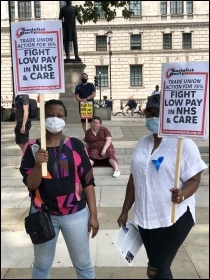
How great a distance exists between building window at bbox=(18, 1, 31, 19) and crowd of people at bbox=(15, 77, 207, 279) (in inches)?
1836

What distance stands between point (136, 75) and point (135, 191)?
52.5 m

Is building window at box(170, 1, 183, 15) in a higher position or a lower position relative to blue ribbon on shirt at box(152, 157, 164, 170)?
higher

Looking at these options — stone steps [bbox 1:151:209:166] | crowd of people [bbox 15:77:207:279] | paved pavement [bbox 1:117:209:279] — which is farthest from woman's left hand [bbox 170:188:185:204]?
stone steps [bbox 1:151:209:166]

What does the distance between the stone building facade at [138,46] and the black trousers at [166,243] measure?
49.8 m

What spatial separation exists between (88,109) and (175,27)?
45.4 m

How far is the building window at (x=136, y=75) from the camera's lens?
179 feet

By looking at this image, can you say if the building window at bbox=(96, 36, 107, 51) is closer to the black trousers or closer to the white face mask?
the white face mask

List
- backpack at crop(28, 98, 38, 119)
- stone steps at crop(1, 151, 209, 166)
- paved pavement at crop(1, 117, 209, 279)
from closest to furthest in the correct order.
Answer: paved pavement at crop(1, 117, 209, 279)
backpack at crop(28, 98, 38, 119)
stone steps at crop(1, 151, 209, 166)

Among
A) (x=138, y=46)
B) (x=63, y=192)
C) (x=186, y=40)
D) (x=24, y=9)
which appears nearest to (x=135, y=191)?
(x=63, y=192)

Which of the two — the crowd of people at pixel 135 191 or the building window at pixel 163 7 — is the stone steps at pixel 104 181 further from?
the building window at pixel 163 7

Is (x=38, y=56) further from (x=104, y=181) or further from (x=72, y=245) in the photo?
(x=104, y=181)

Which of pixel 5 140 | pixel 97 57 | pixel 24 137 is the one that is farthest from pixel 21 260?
pixel 97 57

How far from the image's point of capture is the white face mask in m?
3.21

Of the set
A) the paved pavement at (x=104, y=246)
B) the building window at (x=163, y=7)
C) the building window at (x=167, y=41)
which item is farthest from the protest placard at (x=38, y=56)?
the building window at (x=167, y=41)
